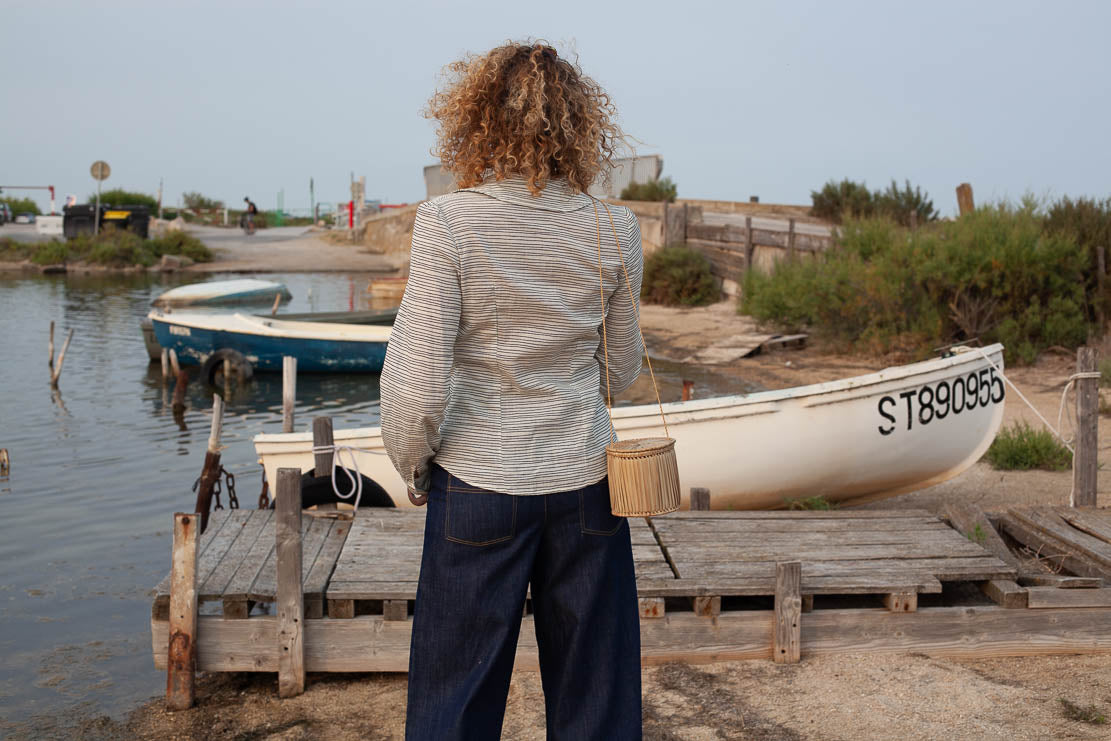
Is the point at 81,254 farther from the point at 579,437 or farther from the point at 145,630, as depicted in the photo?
the point at 579,437

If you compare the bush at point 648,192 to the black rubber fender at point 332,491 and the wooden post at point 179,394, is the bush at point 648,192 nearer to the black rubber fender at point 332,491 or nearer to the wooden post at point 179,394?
the wooden post at point 179,394

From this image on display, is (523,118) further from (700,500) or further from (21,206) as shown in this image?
(21,206)

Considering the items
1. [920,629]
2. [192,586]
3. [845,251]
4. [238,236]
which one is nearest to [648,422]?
[920,629]

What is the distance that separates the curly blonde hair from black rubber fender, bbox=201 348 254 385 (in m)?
14.7

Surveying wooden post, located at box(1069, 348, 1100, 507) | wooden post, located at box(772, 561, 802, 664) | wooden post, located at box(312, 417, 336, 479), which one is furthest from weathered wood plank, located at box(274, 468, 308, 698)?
wooden post, located at box(1069, 348, 1100, 507)

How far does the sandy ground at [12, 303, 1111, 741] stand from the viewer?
4203 mm

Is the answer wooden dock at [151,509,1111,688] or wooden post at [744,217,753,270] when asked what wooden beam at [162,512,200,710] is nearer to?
wooden dock at [151,509,1111,688]

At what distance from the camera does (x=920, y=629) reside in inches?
193

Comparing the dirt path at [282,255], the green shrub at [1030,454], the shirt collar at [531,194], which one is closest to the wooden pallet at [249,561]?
the shirt collar at [531,194]

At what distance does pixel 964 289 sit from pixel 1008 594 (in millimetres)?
10807

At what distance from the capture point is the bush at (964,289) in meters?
14.5

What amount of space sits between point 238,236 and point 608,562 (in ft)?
178

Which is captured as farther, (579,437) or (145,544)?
(145,544)

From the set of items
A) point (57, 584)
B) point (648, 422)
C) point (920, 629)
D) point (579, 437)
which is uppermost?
point (579, 437)
